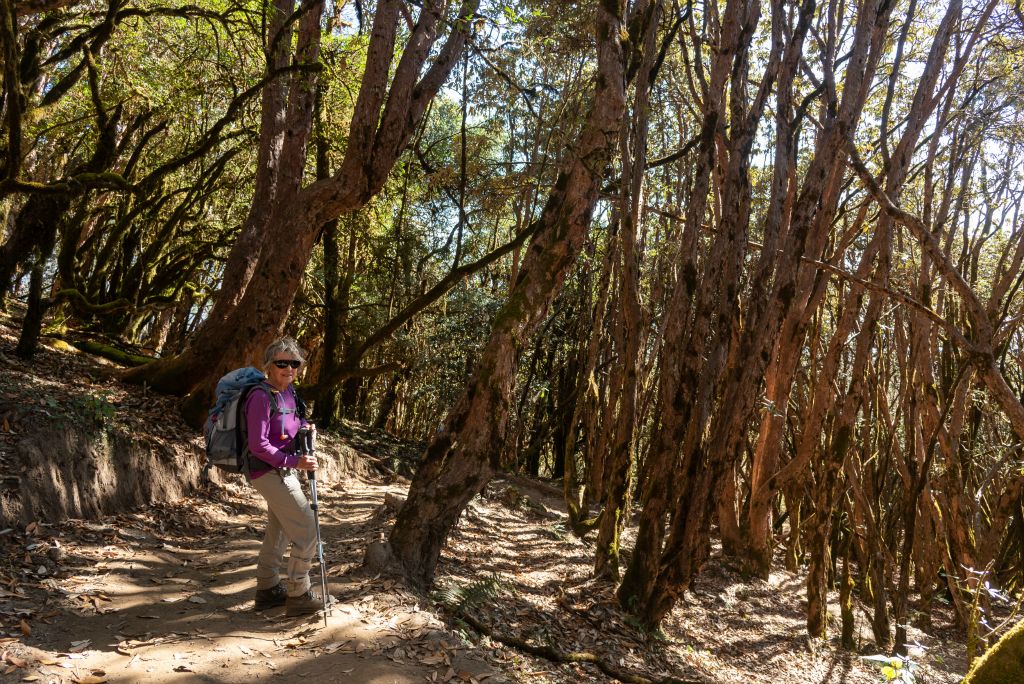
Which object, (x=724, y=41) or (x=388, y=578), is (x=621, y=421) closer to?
(x=388, y=578)

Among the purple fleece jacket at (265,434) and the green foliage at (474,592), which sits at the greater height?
the purple fleece jacket at (265,434)

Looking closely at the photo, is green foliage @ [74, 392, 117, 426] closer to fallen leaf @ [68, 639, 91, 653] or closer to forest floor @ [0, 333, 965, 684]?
forest floor @ [0, 333, 965, 684]

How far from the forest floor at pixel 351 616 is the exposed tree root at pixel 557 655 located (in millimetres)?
28

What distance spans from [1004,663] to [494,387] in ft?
14.1

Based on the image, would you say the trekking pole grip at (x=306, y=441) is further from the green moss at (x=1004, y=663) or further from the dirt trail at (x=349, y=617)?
the green moss at (x=1004, y=663)

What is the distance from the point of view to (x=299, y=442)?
199 inches

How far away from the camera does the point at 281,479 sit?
485 centimetres

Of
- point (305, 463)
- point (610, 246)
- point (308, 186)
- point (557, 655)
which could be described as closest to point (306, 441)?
point (305, 463)

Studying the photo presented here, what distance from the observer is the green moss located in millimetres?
2266

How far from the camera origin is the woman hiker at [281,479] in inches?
189

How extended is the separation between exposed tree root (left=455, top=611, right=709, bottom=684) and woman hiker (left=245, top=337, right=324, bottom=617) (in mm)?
1462

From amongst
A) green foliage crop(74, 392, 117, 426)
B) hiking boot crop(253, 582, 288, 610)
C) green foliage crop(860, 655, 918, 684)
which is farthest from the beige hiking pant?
green foliage crop(74, 392, 117, 426)

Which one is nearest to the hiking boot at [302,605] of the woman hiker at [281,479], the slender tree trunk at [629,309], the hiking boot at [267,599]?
the woman hiker at [281,479]

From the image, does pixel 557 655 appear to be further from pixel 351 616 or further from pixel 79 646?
pixel 79 646
